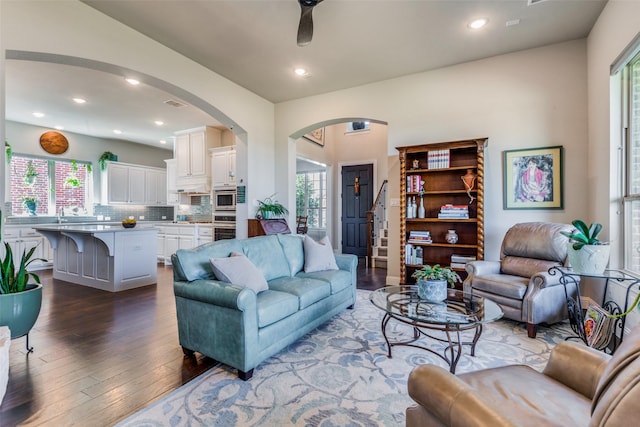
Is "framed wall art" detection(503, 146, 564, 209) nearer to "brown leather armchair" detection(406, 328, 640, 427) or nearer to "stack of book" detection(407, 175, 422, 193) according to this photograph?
"stack of book" detection(407, 175, 422, 193)

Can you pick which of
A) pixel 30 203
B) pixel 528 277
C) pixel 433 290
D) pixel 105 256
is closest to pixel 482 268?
pixel 528 277

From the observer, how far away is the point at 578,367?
1.20 metres

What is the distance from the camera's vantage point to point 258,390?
1911mm

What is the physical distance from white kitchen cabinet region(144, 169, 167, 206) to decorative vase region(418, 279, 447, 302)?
26.0ft

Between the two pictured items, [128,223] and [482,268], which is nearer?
[482,268]

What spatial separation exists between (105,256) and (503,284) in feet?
17.2

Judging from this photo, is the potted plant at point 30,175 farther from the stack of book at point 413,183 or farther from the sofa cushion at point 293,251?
the stack of book at point 413,183

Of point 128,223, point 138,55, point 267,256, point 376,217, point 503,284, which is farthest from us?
point 376,217

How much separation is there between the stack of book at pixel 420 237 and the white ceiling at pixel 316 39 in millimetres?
2333

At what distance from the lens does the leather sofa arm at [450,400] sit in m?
0.87

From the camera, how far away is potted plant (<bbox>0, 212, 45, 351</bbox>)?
228 centimetres

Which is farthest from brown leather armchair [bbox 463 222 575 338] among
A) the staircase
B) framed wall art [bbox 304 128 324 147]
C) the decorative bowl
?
the decorative bowl

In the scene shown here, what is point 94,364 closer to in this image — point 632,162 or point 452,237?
point 452,237

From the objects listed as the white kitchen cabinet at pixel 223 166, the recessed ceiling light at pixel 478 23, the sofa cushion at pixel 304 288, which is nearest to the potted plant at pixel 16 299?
the sofa cushion at pixel 304 288
